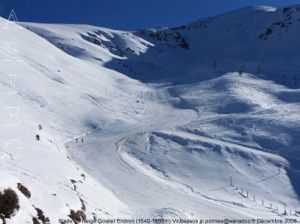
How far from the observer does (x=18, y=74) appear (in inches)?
2360

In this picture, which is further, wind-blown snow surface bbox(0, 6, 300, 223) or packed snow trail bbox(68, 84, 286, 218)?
packed snow trail bbox(68, 84, 286, 218)

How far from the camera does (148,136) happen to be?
2053 inches

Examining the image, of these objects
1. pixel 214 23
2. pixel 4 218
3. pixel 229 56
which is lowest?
pixel 4 218

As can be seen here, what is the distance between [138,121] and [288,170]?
22422mm

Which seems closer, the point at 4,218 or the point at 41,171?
the point at 4,218

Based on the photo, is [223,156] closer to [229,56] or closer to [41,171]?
[41,171]

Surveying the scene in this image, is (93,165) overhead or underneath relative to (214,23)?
underneath

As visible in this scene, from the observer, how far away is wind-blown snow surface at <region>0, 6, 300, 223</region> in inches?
1096

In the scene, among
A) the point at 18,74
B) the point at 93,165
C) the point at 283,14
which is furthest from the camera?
the point at 283,14

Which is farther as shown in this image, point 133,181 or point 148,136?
point 148,136

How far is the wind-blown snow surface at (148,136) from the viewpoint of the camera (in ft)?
91.3

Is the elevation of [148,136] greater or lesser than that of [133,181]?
greater

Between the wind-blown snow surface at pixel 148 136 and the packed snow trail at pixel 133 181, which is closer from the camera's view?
the wind-blown snow surface at pixel 148 136

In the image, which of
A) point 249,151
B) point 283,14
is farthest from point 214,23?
point 249,151
